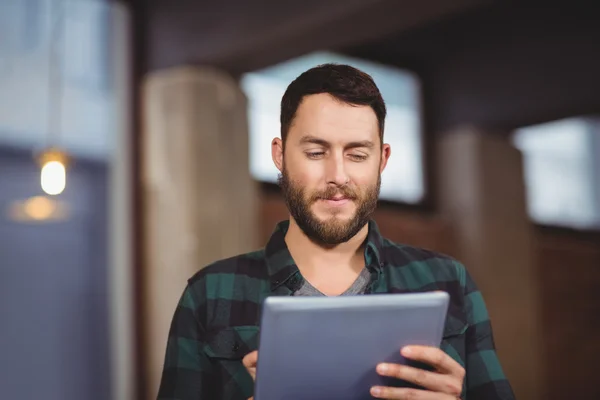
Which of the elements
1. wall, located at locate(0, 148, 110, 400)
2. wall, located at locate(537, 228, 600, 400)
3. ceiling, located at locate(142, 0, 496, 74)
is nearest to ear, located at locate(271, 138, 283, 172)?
ceiling, located at locate(142, 0, 496, 74)

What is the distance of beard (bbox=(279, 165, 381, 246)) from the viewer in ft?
4.36

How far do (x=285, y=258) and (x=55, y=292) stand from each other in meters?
2.76

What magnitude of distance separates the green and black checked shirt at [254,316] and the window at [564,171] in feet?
16.7

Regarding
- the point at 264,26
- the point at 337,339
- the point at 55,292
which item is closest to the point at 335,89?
the point at 337,339

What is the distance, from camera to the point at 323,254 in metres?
1.43

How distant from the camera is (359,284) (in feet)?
4.75

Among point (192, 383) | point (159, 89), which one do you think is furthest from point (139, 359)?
point (192, 383)

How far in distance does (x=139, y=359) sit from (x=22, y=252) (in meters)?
0.87

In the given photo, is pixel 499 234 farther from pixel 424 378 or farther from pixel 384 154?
pixel 424 378

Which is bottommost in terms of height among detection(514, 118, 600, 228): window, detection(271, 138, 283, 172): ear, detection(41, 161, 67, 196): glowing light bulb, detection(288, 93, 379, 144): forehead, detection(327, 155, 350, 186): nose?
detection(327, 155, 350, 186): nose

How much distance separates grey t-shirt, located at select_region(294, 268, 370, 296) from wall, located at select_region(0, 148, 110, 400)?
272 cm

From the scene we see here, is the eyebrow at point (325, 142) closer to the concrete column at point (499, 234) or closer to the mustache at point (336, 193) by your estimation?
the mustache at point (336, 193)

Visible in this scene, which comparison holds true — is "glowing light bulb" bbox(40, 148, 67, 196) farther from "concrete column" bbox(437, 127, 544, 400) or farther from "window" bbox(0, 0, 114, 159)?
"concrete column" bbox(437, 127, 544, 400)

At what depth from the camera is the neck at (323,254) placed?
56.2 inches
